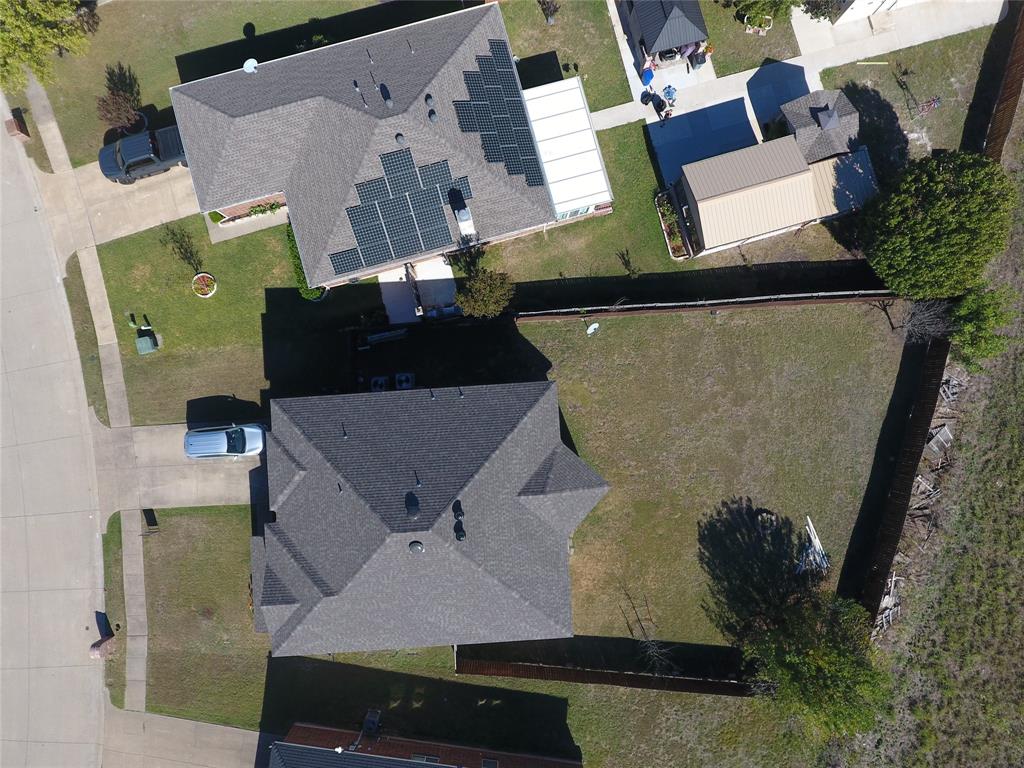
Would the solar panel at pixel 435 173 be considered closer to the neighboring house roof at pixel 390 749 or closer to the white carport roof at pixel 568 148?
the white carport roof at pixel 568 148

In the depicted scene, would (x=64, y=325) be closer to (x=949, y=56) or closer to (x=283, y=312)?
(x=283, y=312)

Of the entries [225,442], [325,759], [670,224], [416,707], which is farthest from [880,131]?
[325,759]

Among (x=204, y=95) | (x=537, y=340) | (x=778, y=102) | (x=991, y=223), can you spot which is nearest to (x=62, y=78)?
(x=204, y=95)

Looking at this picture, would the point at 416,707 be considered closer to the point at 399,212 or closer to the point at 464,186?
the point at 399,212

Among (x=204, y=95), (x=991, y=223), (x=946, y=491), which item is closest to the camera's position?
(x=991, y=223)

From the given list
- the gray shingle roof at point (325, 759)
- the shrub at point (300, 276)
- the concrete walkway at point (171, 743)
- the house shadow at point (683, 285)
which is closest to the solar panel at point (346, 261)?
the shrub at point (300, 276)

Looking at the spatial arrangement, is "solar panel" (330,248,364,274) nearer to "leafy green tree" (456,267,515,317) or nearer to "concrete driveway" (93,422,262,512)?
"leafy green tree" (456,267,515,317)
